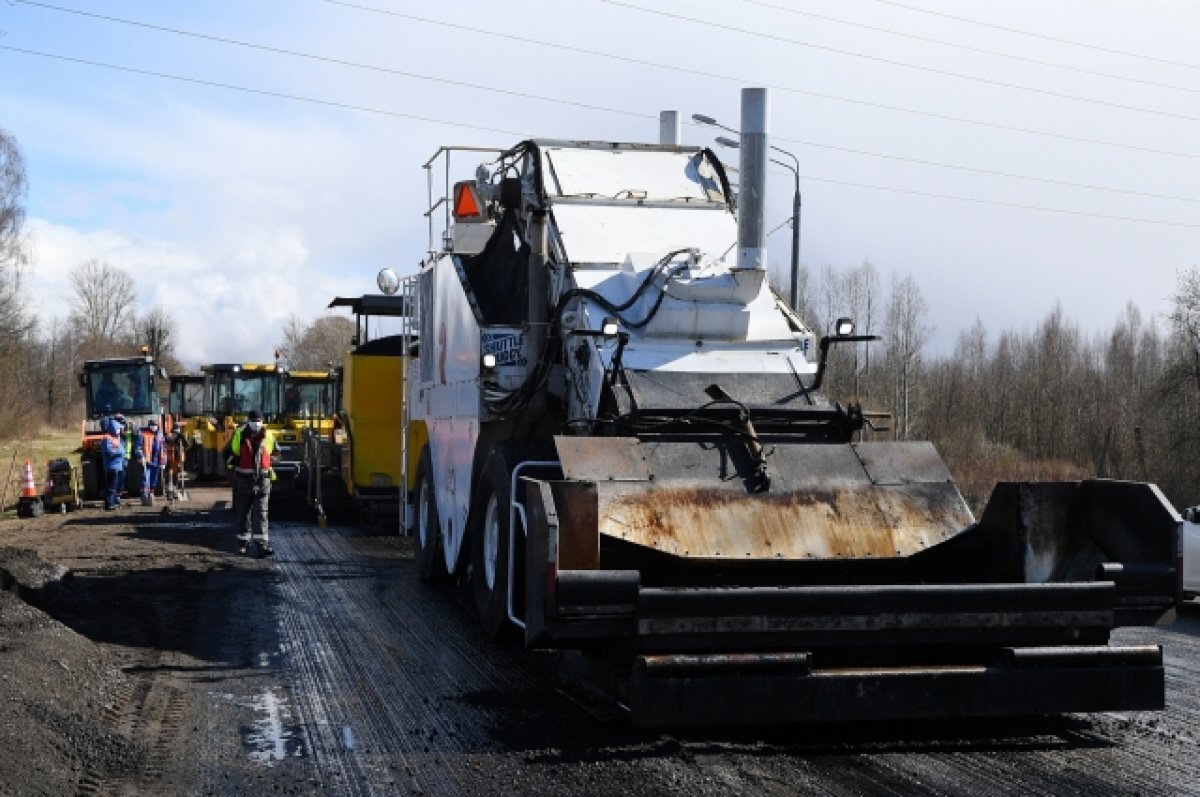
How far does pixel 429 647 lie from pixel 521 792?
3543 mm

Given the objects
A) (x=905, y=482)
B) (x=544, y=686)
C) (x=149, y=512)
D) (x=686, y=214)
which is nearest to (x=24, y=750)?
(x=544, y=686)

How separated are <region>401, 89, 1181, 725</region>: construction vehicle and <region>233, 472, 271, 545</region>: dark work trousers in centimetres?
505

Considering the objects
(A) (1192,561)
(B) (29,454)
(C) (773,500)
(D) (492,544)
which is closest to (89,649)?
(D) (492,544)

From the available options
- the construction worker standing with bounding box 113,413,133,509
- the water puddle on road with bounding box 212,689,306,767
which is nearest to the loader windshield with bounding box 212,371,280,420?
the construction worker standing with bounding box 113,413,133,509

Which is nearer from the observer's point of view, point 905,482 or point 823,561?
point 823,561

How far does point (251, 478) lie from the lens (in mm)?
15086

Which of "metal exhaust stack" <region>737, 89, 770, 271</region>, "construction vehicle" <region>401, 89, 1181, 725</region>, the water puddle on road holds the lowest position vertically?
the water puddle on road

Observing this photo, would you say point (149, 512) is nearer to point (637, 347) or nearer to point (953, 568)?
point (637, 347)

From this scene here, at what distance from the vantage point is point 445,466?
11305mm

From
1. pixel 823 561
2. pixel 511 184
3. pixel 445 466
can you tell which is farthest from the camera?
pixel 445 466

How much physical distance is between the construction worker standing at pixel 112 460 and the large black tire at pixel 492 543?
46.6 ft

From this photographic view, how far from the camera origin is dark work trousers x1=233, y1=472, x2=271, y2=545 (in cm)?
1500

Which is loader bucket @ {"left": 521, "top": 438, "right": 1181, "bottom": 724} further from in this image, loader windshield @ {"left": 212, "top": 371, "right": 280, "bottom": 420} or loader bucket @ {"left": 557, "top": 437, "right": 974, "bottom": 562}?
loader windshield @ {"left": 212, "top": 371, "right": 280, "bottom": 420}

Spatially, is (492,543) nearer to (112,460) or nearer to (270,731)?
(270,731)
